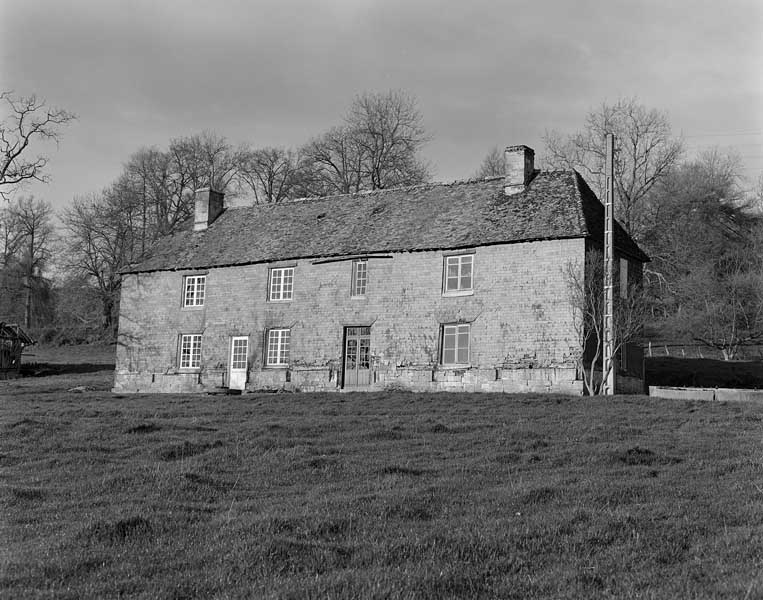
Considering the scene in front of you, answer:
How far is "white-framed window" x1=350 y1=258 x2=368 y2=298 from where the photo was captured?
33.2 meters

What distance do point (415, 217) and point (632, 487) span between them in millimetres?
23064

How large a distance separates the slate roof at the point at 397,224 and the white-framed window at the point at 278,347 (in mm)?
3118

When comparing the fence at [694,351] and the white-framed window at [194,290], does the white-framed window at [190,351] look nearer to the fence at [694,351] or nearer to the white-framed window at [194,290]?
the white-framed window at [194,290]

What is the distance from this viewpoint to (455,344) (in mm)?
31172

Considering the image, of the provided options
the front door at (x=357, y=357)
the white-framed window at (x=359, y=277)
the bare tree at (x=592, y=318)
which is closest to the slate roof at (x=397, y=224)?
the white-framed window at (x=359, y=277)

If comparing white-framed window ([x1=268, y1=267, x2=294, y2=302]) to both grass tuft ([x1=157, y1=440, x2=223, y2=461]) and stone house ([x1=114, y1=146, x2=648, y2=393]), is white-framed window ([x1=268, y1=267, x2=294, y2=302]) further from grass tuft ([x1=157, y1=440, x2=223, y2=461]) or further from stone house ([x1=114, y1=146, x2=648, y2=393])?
grass tuft ([x1=157, y1=440, x2=223, y2=461])

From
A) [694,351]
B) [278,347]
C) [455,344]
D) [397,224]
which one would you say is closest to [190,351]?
[278,347]

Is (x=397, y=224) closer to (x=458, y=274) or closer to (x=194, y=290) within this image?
(x=458, y=274)

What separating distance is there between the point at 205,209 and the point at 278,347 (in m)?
9.68

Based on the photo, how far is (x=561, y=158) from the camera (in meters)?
53.0

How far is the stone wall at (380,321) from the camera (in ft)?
97.1

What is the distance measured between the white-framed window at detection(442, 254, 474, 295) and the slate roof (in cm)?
53

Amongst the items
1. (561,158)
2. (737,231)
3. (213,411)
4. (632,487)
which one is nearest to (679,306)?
(737,231)

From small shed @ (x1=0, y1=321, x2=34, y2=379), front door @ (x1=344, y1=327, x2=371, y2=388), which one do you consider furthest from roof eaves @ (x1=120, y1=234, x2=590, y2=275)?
small shed @ (x1=0, y1=321, x2=34, y2=379)
